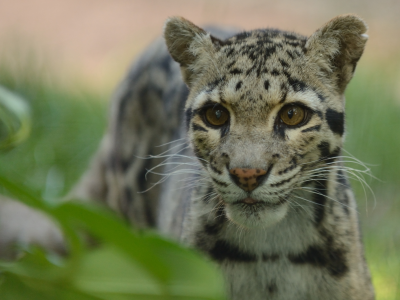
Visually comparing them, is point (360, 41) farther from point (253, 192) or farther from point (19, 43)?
point (19, 43)

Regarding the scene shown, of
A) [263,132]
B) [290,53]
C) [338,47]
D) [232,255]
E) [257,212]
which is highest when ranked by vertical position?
[338,47]

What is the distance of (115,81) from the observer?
10188 mm

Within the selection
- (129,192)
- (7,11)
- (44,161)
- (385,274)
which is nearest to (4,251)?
(129,192)

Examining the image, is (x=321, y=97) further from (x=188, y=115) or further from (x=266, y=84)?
(x=188, y=115)

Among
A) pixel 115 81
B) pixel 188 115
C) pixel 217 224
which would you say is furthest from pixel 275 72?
pixel 115 81

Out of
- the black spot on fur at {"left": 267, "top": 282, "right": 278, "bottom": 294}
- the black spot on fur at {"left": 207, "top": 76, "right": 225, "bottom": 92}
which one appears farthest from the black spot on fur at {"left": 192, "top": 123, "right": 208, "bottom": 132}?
the black spot on fur at {"left": 267, "top": 282, "right": 278, "bottom": 294}

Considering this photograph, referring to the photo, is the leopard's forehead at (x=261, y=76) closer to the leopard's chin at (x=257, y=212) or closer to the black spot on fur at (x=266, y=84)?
the black spot on fur at (x=266, y=84)

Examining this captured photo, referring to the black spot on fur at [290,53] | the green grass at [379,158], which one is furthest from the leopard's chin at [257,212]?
the green grass at [379,158]

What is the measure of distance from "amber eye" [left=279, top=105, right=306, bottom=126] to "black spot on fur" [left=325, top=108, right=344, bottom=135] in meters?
0.23

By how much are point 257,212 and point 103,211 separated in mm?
2594

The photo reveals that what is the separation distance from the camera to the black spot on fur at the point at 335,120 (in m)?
3.58

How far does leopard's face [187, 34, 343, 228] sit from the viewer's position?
3201 mm

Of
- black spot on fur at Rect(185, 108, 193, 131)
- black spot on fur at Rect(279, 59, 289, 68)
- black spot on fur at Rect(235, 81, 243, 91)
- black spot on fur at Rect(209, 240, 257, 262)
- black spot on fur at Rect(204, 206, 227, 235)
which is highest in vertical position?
black spot on fur at Rect(279, 59, 289, 68)

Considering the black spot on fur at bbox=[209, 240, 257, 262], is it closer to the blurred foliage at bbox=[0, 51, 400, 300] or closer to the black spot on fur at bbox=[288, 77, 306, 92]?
the black spot on fur at bbox=[288, 77, 306, 92]
